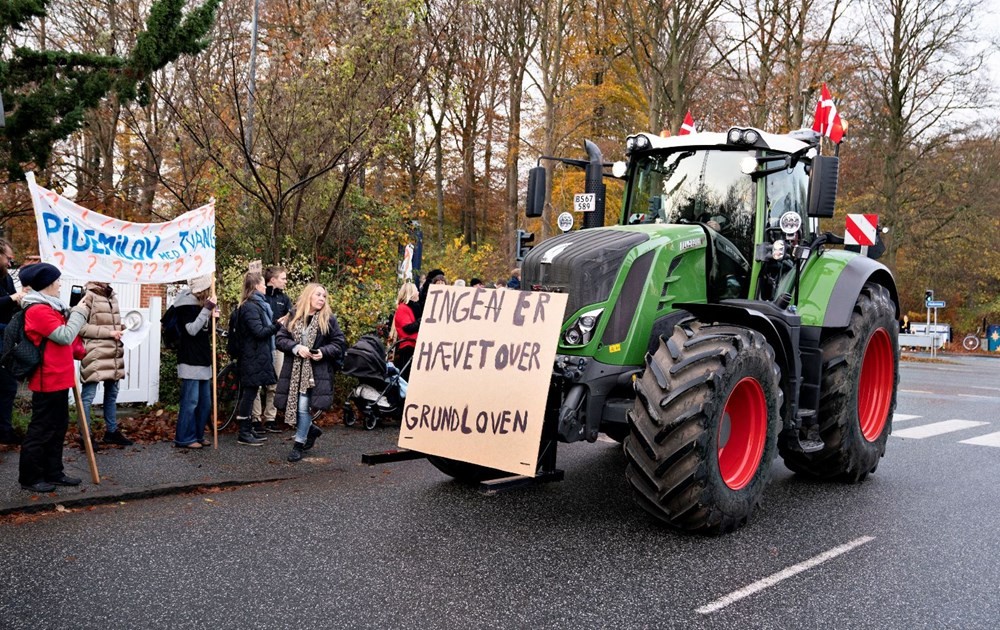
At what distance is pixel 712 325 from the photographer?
5.86 metres

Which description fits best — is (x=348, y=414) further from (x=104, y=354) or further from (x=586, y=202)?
(x=586, y=202)

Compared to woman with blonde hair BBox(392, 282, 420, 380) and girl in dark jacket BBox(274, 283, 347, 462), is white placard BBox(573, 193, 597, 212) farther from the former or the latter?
woman with blonde hair BBox(392, 282, 420, 380)

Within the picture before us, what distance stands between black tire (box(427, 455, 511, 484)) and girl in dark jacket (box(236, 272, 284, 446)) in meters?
2.50

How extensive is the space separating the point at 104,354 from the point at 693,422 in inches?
225

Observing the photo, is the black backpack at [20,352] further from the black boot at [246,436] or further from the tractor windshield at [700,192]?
the tractor windshield at [700,192]

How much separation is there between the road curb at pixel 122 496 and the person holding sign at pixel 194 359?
1.36 m

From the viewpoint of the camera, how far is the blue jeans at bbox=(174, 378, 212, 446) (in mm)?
8039

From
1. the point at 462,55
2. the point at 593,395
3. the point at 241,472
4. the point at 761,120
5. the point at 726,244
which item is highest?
the point at 462,55

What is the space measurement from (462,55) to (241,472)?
22.6 metres

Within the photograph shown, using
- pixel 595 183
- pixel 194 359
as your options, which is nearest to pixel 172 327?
pixel 194 359

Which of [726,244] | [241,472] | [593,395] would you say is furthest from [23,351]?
[726,244]

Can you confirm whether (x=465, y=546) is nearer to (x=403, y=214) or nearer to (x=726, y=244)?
(x=726, y=244)

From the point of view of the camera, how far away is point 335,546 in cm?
529

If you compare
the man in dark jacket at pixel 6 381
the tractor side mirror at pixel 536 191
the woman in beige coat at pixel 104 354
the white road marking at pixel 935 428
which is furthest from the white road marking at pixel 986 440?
the man in dark jacket at pixel 6 381
